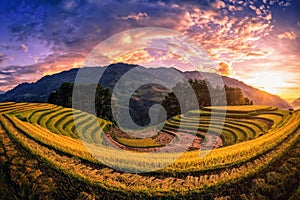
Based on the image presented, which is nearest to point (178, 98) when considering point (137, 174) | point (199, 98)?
point (199, 98)

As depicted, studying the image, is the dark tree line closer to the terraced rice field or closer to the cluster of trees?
the cluster of trees

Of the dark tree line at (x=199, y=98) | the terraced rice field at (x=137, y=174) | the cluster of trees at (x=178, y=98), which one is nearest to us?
the terraced rice field at (x=137, y=174)

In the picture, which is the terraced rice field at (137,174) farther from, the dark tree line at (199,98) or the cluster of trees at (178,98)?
the dark tree line at (199,98)

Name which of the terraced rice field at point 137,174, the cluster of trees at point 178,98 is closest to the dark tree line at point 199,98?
the cluster of trees at point 178,98

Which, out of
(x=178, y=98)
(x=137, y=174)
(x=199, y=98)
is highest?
(x=178, y=98)

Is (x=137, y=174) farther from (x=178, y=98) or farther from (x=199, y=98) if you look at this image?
(x=199, y=98)

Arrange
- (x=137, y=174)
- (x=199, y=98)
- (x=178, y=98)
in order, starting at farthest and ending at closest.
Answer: (x=178, y=98) → (x=199, y=98) → (x=137, y=174)

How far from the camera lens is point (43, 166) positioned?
9102 mm

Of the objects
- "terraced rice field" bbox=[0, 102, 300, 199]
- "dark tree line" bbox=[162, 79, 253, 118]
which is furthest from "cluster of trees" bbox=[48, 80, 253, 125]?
"terraced rice field" bbox=[0, 102, 300, 199]

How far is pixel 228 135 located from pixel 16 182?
1675 cm

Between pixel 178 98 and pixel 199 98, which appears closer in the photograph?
pixel 199 98

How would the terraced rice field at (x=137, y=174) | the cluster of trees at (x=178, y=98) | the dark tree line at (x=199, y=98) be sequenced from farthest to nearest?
the dark tree line at (x=199, y=98), the cluster of trees at (x=178, y=98), the terraced rice field at (x=137, y=174)

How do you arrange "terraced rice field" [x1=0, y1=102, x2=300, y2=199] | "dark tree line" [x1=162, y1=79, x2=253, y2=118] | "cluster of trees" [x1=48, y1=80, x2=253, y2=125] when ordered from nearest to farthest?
"terraced rice field" [x1=0, y1=102, x2=300, y2=199]
"cluster of trees" [x1=48, y1=80, x2=253, y2=125]
"dark tree line" [x1=162, y1=79, x2=253, y2=118]

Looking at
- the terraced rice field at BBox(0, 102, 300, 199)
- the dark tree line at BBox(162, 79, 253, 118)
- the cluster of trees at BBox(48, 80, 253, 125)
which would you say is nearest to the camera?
the terraced rice field at BBox(0, 102, 300, 199)
